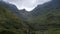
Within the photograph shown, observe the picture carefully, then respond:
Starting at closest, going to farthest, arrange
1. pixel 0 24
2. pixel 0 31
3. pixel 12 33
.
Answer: pixel 0 31 < pixel 12 33 < pixel 0 24

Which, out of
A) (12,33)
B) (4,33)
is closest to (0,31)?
(4,33)

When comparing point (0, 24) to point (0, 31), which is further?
point (0, 24)

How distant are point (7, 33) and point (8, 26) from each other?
23.3m

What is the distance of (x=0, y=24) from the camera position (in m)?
115

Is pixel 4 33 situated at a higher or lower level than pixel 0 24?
lower

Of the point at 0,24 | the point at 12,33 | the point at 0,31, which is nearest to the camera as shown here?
the point at 0,31

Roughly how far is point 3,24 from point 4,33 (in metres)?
22.3

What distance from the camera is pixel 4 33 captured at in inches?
3750

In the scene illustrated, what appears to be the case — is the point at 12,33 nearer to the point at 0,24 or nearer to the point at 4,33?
the point at 4,33

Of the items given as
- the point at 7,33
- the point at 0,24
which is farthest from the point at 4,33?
Answer: the point at 0,24

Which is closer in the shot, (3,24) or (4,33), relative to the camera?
(4,33)

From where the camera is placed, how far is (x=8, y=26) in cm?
11956

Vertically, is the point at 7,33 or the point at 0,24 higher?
the point at 0,24

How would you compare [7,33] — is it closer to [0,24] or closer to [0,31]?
[0,31]
